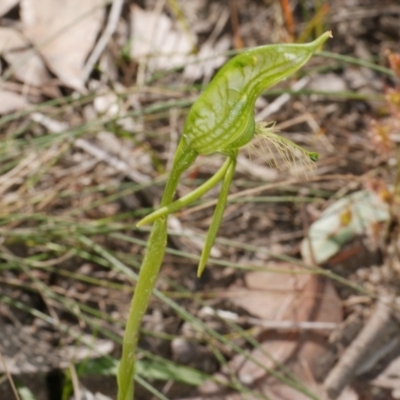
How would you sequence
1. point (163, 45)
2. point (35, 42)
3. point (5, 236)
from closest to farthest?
1. point (5, 236)
2. point (35, 42)
3. point (163, 45)

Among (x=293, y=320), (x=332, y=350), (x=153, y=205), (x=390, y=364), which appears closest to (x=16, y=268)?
(x=153, y=205)

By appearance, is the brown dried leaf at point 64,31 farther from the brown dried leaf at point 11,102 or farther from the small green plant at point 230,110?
the small green plant at point 230,110

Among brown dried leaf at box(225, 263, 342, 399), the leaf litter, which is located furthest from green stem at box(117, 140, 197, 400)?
brown dried leaf at box(225, 263, 342, 399)

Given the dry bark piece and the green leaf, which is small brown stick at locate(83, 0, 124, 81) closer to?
the dry bark piece

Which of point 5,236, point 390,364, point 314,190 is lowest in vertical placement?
point 390,364

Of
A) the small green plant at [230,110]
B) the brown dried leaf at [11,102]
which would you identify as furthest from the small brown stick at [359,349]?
the brown dried leaf at [11,102]

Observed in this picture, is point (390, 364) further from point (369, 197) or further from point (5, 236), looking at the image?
point (5, 236)
